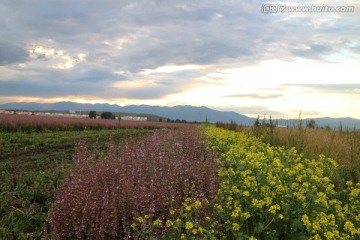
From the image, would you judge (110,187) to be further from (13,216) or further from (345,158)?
(345,158)

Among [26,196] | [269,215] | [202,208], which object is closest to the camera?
[269,215]

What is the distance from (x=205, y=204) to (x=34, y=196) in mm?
3942

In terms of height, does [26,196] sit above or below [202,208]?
below

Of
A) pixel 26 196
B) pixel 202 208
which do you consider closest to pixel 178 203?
pixel 202 208

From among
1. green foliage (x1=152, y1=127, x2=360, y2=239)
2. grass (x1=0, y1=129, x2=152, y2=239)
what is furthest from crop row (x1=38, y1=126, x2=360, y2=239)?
grass (x1=0, y1=129, x2=152, y2=239)

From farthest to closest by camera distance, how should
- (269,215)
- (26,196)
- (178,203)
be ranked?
(26,196) → (178,203) → (269,215)

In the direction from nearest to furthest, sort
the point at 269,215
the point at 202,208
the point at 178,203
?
the point at 269,215 < the point at 202,208 < the point at 178,203

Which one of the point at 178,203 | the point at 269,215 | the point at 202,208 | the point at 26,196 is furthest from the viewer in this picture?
the point at 26,196

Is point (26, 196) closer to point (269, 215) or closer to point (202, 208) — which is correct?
point (202, 208)

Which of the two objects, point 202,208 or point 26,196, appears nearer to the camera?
point 202,208

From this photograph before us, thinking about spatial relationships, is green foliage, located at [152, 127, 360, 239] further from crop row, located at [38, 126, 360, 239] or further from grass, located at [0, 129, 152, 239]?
grass, located at [0, 129, 152, 239]

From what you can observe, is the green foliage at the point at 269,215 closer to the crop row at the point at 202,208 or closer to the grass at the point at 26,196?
the crop row at the point at 202,208

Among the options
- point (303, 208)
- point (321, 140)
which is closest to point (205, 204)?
point (303, 208)

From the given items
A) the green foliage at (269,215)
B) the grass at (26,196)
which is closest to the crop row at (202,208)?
the green foliage at (269,215)
